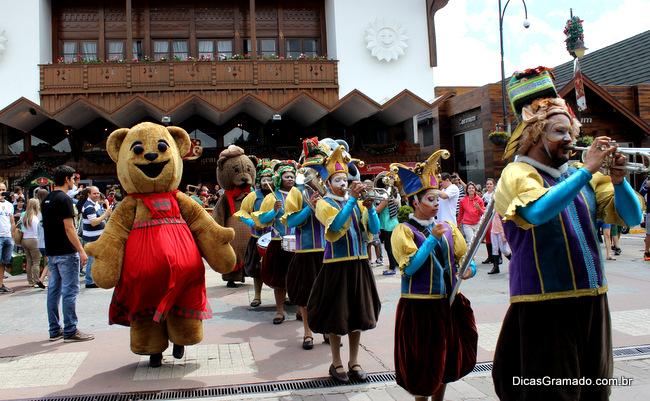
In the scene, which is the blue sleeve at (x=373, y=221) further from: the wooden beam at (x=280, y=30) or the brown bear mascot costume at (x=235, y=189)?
the wooden beam at (x=280, y=30)

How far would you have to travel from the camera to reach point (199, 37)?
72.6 feet

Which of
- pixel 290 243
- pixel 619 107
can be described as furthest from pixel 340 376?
pixel 619 107

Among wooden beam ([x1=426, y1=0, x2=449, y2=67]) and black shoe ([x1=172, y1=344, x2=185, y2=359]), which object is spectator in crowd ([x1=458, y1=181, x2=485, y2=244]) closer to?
black shoe ([x1=172, y1=344, x2=185, y2=359])

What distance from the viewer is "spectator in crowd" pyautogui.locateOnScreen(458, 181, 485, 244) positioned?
1085cm

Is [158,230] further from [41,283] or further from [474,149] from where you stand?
[474,149]

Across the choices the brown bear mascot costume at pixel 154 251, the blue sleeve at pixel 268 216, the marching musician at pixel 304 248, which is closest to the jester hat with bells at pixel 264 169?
the blue sleeve at pixel 268 216

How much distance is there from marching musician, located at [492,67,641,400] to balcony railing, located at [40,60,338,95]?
59.4 ft

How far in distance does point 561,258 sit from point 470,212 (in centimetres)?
843

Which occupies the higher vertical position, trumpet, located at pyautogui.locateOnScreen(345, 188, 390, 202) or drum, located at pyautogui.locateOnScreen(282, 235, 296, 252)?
trumpet, located at pyautogui.locateOnScreen(345, 188, 390, 202)

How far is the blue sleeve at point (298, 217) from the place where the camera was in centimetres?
570

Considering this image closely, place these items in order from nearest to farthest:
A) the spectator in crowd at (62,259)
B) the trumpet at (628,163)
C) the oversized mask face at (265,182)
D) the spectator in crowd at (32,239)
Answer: the trumpet at (628,163), the spectator in crowd at (62,259), the oversized mask face at (265,182), the spectator in crowd at (32,239)

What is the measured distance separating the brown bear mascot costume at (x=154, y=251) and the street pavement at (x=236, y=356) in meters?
0.39

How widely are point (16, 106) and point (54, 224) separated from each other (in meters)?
14.9

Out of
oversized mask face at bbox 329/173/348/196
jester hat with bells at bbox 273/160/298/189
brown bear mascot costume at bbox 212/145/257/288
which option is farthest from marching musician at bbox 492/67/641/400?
brown bear mascot costume at bbox 212/145/257/288
